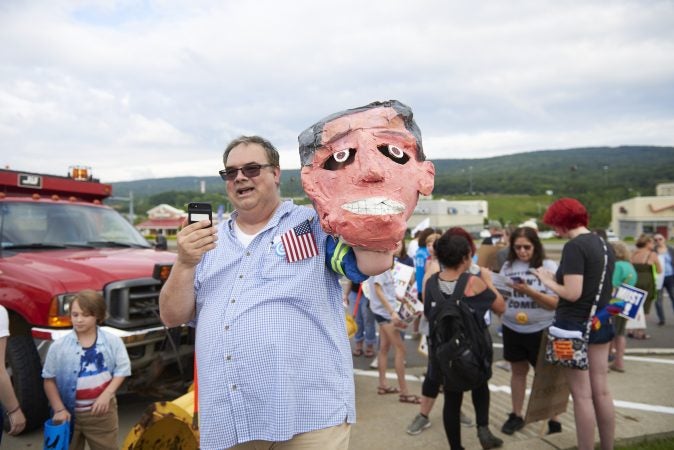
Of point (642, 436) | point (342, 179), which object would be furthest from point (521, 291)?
point (342, 179)

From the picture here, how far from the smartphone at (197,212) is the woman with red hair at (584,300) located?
2459 mm

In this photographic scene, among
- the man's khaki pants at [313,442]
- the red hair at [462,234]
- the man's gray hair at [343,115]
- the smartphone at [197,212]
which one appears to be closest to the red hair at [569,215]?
the red hair at [462,234]

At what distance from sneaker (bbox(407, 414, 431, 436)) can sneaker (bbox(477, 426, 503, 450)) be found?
1.67ft

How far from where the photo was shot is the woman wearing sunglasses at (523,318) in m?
4.06

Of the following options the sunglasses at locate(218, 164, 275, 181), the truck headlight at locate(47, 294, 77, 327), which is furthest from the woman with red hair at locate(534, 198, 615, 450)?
the truck headlight at locate(47, 294, 77, 327)

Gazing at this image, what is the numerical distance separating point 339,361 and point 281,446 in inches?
15.6

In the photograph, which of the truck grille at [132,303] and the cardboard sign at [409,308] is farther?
the cardboard sign at [409,308]

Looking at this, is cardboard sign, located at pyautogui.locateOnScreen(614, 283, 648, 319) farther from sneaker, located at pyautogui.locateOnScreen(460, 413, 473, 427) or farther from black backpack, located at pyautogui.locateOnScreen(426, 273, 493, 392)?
black backpack, located at pyautogui.locateOnScreen(426, 273, 493, 392)

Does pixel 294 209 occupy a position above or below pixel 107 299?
above

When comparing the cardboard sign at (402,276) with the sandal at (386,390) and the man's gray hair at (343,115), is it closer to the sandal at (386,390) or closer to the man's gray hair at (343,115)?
the sandal at (386,390)

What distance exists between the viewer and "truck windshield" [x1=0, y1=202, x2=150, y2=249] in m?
4.96

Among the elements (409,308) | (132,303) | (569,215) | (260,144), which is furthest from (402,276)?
(260,144)

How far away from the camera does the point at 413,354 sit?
22.4 feet

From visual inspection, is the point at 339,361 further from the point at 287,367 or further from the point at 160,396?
the point at 160,396
